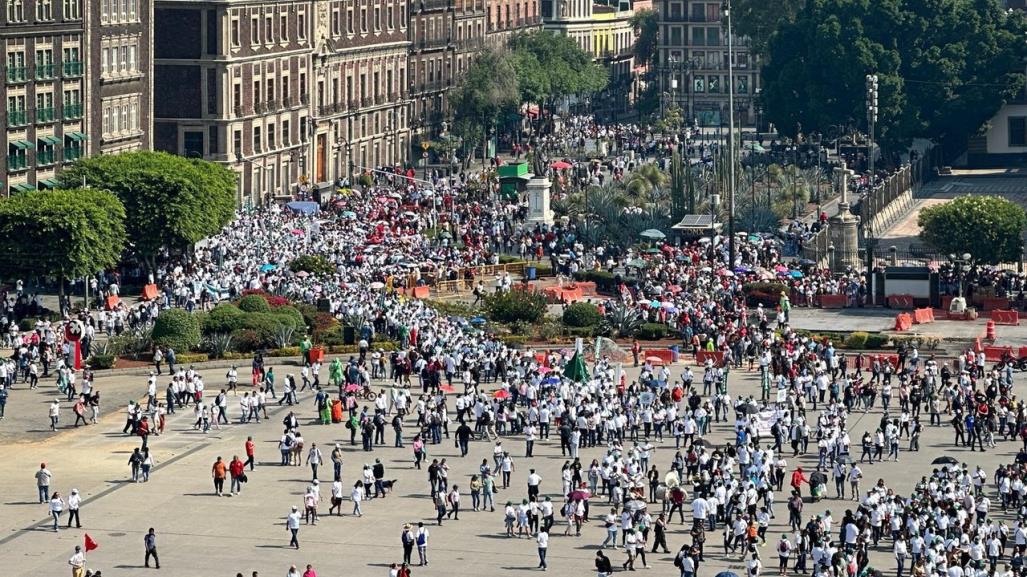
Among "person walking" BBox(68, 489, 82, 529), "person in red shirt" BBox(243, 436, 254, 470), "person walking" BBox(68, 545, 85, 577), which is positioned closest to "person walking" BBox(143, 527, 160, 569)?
"person walking" BBox(68, 545, 85, 577)

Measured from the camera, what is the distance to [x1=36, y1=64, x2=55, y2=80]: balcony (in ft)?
400

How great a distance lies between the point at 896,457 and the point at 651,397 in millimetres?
8197

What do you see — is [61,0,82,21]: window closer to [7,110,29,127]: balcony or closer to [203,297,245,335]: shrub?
[7,110,29,127]: balcony

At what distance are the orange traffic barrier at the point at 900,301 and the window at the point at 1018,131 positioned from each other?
59.6 m

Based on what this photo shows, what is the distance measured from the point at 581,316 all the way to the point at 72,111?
34.7 m

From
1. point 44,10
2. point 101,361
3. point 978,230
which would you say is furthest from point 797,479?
point 44,10

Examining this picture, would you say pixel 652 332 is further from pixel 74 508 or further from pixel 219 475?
pixel 74 508

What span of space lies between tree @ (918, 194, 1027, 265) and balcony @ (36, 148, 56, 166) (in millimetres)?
40903

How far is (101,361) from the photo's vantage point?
9394 cm

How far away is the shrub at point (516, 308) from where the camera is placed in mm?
102438

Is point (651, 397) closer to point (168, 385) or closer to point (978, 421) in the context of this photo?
point (978, 421)

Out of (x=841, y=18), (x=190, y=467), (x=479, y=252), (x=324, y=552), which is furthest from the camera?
(x=841, y=18)

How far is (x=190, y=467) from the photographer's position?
7750cm

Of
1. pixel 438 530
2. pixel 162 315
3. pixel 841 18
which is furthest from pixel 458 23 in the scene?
pixel 438 530
